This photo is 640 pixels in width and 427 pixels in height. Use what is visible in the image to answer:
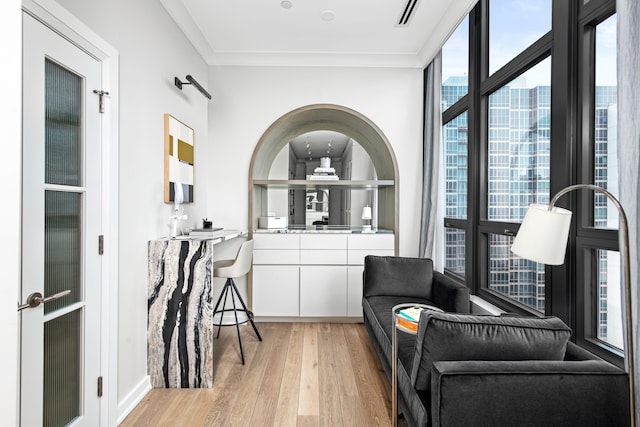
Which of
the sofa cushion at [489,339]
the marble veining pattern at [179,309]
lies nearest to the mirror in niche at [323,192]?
the marble veining pattern at [179,309]

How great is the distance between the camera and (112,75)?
80.6 inches

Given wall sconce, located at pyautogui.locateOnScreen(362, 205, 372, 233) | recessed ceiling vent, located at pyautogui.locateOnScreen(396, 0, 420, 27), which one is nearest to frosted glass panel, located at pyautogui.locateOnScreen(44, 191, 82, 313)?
recessed ceiling vent, located at pyautogui.locateOnScreen(396, 0, 420, 27)

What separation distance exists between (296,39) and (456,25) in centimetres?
151

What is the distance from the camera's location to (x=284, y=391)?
2.46m

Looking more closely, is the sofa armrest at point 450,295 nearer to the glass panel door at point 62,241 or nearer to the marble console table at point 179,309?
the marble console table at point 179,309

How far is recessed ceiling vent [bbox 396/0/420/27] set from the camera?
2.93 m

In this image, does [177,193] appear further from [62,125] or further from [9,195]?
[9,195]

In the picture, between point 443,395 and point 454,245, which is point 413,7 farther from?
point 443,395

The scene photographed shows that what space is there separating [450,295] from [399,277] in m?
0.58

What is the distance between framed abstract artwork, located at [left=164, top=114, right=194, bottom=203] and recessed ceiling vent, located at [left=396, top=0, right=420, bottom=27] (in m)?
2.12

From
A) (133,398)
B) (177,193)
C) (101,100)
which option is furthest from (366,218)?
(101,100)

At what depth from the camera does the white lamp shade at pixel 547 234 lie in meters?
1.30

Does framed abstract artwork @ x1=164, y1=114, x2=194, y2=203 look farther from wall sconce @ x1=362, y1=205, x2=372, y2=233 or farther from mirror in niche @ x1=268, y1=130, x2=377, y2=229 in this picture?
wall sconce @ x1=362, y1=205, x2=372, y2=233

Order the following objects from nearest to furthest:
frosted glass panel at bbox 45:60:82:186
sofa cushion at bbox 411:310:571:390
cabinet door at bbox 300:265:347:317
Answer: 1. sofa cushion at bbox 411:310:571:390
2. frosted glass panel at bbox 45:60:82:186
3. cabinet door at bbox 300:265:347:317
